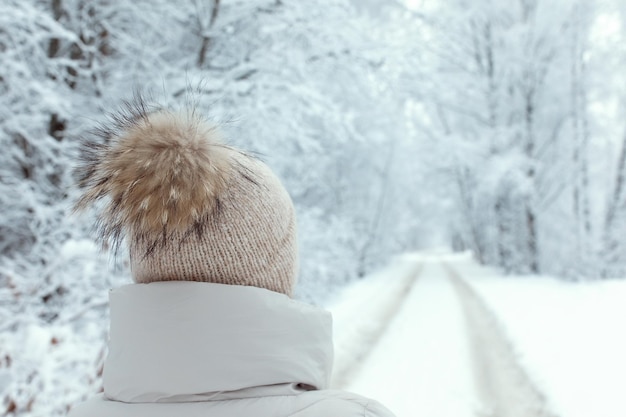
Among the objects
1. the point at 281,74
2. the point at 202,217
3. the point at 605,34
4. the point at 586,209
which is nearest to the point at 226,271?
the point at 202,217

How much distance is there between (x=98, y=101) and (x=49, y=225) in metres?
1.55

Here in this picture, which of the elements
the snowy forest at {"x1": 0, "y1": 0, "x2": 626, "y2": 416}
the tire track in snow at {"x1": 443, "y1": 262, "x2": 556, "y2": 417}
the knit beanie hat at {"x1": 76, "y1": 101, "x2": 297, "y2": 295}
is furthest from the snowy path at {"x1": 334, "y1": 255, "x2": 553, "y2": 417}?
the knit beanie hat at {"x1": 76, "y1": 101, "x2": 297, "y2": 295}

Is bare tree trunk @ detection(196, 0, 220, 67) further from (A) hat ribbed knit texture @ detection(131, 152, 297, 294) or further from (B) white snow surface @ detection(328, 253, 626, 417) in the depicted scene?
(A) hat ribbed knit texture @ detection(131, 152, 297, 294)

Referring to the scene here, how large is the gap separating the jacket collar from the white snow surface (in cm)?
317

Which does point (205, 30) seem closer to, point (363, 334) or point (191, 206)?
point (363, 334)

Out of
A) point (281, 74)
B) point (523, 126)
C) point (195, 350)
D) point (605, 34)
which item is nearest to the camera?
point (195, 350)

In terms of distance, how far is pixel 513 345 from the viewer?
226 inches

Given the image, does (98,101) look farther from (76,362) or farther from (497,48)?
(497,48)

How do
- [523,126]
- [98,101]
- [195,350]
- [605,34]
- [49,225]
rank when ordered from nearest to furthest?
[195,350] < [49,225] < [98,101] < [605,34] < [523,126]

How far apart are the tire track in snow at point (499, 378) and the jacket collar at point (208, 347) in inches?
132

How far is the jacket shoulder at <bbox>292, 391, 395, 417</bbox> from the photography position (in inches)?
37.6

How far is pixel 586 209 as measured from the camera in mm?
11328

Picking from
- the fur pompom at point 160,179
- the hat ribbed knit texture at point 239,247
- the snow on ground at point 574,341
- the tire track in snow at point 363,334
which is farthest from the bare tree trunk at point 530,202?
the fur pompom at point 160,179

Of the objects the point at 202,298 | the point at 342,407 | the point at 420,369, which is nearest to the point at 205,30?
the point at 420,369
